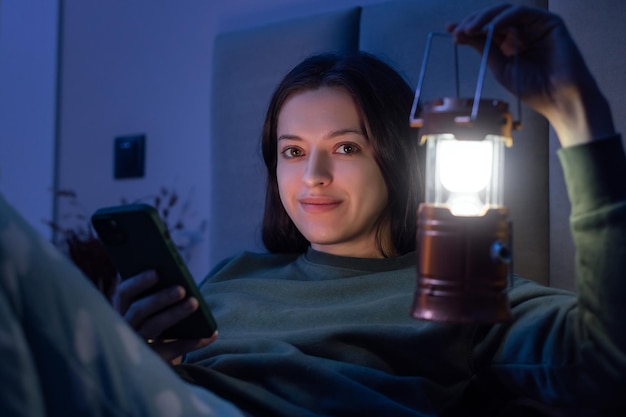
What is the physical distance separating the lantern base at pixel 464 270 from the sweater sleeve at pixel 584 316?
4.5 inches

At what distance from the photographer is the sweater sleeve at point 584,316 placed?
900mm

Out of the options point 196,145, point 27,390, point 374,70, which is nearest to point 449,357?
point 374,70

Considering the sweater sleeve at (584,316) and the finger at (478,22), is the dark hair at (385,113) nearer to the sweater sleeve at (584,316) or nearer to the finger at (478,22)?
the sweater sleeve at (584,316)

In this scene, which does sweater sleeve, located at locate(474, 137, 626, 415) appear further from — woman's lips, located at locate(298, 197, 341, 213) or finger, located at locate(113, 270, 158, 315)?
finger, located at locate(113, 270, 158, 315)

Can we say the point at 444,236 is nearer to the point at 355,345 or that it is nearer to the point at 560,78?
the point at 560,78

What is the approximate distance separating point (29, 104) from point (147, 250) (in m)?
1.81

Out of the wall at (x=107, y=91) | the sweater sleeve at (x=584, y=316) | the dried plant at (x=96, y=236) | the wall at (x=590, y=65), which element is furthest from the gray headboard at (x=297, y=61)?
the sweater sleeve at (x=584, y=316)

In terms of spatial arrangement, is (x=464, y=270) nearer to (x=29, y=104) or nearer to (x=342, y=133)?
(x=342, y=133)

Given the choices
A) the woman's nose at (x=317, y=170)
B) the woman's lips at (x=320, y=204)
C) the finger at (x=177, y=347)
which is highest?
the woman's nose at (x=317, y=170)

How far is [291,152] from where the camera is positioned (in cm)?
146

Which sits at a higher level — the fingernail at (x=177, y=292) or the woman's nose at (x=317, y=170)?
the woman's nose at (x=317, y=170)

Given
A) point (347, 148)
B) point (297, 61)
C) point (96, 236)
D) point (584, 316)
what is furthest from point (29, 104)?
point (584, 316)

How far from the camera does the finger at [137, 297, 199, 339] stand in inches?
45.0

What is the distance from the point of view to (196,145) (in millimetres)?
2369
